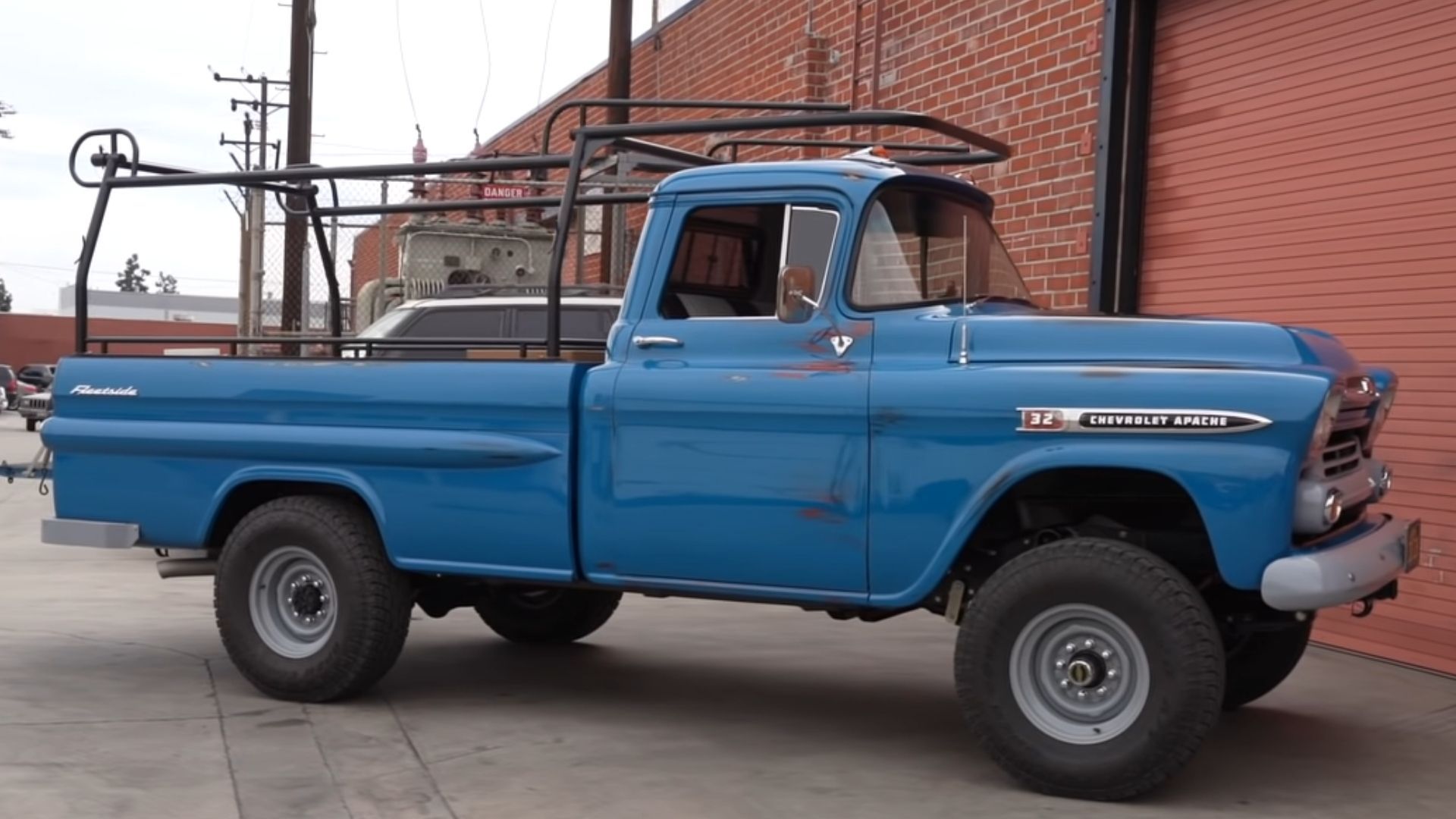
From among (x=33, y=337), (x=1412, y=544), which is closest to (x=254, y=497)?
(x=1412, y=544)

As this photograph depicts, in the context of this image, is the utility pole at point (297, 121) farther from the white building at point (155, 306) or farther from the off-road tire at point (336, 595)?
the white building at point (155, 306)

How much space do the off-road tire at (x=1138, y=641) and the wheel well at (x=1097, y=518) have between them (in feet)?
0.81

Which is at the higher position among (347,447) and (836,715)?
(347,447)

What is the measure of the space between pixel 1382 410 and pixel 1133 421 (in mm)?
1296

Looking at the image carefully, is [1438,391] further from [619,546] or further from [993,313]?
[619,546]

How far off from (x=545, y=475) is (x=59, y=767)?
205cm

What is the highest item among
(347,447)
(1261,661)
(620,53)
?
(620,53)

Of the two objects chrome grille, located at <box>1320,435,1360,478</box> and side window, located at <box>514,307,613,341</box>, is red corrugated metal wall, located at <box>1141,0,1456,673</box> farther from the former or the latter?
side window, located at <box>514,307,613,341</box>

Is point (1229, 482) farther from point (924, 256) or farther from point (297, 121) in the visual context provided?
point (297, 121)

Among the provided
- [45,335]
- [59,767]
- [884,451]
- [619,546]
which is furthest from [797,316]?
[45,335]

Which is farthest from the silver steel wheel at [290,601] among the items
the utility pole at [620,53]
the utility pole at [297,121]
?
the utility pole at [297,121]

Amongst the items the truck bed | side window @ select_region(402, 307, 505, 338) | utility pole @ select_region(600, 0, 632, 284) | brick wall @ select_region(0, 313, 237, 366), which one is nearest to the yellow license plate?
the truck bed

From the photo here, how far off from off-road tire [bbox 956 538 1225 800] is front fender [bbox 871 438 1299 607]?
223 millimetres

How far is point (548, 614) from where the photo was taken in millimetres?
8719
